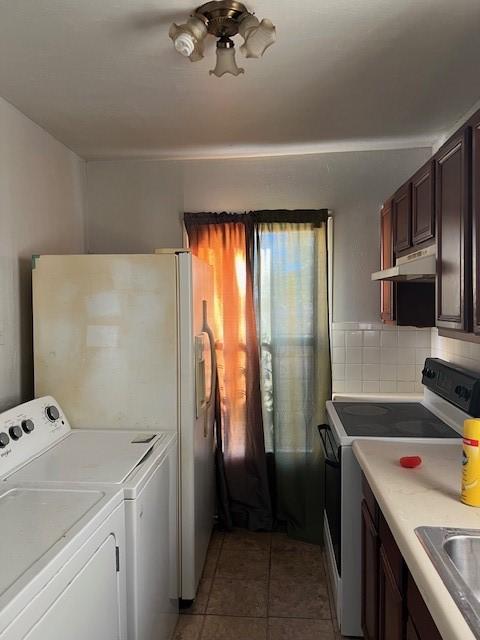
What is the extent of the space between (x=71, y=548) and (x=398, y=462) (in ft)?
3.82

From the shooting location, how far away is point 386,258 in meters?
2.72

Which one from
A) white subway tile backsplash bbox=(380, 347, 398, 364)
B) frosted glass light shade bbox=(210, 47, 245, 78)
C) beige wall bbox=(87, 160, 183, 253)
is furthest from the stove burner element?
frosted glass light shade bbox=(210, 47, 245, 78)

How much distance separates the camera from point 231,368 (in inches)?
116

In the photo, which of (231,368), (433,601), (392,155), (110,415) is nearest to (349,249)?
(392,155)

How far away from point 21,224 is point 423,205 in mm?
1888

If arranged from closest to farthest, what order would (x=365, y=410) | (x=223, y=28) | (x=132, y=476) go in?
(x=223, y=28) < (x=132, y=476) < (x=365, y=410)

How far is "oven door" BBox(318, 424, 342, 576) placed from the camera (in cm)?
211

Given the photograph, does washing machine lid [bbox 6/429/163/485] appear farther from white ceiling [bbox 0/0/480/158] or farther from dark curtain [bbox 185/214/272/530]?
white ceiling [bbox 0/0/480/158]

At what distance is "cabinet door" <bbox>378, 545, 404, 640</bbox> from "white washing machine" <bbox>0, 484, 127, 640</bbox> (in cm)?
85

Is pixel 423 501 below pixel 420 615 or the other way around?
the other way around

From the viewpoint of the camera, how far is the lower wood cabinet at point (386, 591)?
3.98 feet

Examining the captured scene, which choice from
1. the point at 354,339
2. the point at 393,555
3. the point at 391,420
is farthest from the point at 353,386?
the point at 393,555

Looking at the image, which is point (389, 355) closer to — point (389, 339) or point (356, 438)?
point (389, 339)

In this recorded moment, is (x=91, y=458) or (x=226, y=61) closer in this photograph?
(x=226, y=61)
